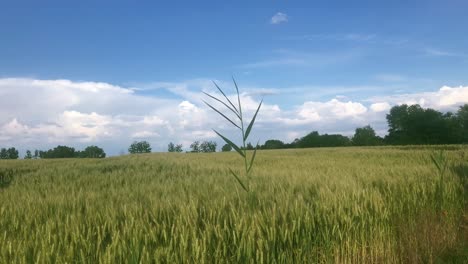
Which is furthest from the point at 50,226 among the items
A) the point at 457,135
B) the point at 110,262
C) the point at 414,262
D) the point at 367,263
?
the point at 457,135

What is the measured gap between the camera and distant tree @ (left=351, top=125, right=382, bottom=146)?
245 ft

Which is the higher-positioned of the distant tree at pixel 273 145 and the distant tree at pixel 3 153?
the distant tree at pixel 3 153

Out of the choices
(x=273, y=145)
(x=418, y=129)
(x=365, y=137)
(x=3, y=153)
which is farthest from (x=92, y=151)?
(x=418, y=129)

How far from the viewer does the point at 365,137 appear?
77.8 meters

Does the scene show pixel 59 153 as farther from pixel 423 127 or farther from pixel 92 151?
pixel 423 127

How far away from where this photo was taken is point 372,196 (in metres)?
4.27

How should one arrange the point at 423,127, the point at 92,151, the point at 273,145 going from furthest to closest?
1. the point at 92,151
2. the point at 273,145
3. the point at 423,127

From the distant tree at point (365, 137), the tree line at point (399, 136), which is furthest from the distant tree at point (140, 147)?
the distant tree at point (365, 137)

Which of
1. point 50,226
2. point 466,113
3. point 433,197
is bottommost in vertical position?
point 433,197

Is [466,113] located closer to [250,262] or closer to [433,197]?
[433,197]

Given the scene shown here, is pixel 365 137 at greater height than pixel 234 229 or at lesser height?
greater

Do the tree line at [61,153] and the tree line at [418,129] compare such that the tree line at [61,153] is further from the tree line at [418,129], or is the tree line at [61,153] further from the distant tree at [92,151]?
the tree line at [418,129]

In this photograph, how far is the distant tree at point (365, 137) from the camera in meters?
74.8

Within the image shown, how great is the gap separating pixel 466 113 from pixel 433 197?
69097mm
